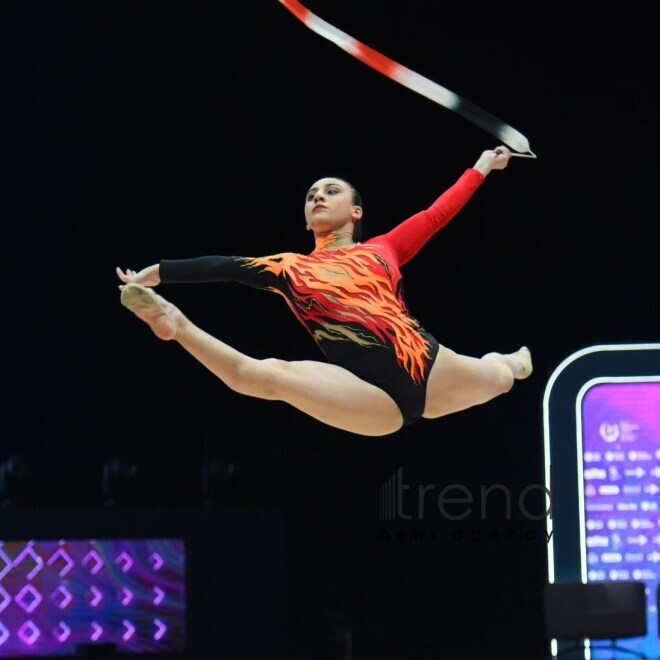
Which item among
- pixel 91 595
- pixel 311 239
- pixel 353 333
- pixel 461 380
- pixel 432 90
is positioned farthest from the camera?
pixel 311 239

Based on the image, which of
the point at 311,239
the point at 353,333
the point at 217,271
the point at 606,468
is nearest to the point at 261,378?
the point at 353,333

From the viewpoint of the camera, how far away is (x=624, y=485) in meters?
5.00

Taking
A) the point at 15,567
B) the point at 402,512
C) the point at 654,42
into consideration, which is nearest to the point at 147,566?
the point at 15,567

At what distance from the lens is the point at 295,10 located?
4.40m

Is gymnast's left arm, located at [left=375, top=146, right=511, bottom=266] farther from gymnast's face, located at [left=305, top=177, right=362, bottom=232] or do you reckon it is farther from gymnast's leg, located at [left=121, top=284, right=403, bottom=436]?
gymnast's leg, located at [left=121, top=284, right=403, bottom=436]

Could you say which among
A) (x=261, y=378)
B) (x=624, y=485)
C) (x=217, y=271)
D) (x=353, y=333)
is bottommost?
(x=624, y=485)

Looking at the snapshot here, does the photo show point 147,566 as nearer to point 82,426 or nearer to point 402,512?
point 82,426

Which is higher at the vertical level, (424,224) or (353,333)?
(424,224)

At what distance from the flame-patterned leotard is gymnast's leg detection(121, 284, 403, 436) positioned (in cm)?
6

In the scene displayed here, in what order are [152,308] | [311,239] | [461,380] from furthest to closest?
[311,239]
[461,380]
[152,308]

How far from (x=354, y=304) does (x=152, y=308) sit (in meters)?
0.76

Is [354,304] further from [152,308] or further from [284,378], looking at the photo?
[152,308]

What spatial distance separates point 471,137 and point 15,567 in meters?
2.66

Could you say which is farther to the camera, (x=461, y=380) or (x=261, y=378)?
(x=461, y=380)
